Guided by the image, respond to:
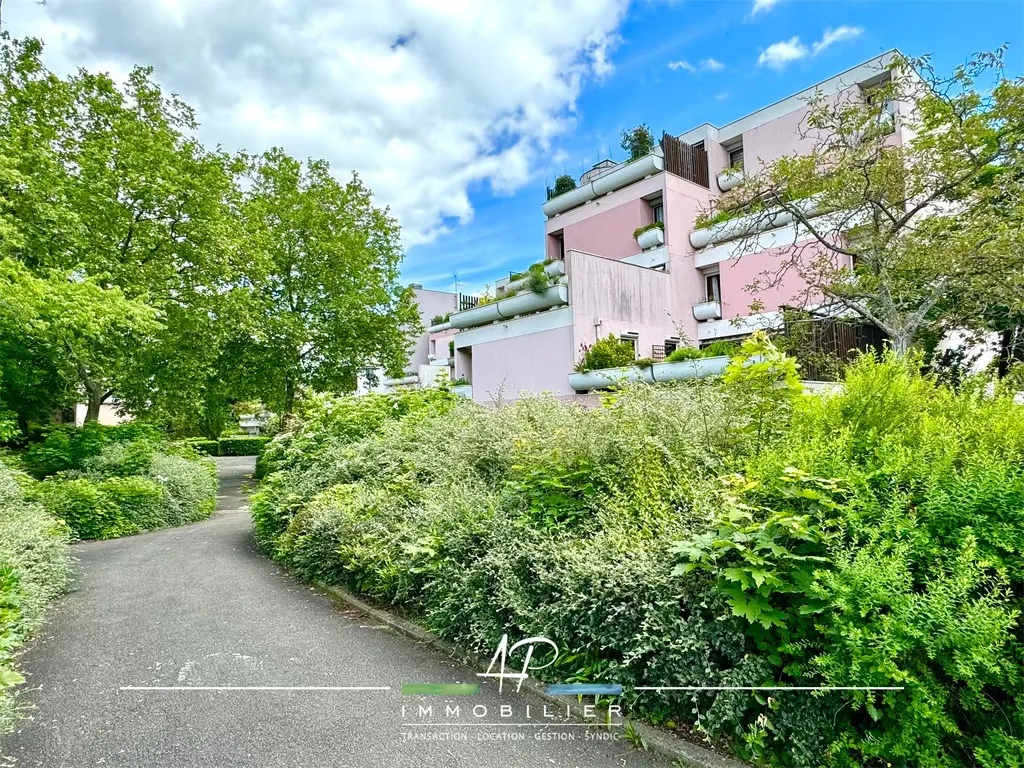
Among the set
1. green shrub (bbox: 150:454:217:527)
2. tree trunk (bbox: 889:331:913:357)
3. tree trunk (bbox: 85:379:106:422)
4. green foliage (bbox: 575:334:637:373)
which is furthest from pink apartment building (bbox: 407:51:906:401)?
tree trunk (bbox: 85:379:106:422)

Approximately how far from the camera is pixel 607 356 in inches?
611

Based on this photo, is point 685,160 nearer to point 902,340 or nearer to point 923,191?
point 923,191

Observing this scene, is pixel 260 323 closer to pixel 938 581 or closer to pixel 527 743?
pixel 527 743

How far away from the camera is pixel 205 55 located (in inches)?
324

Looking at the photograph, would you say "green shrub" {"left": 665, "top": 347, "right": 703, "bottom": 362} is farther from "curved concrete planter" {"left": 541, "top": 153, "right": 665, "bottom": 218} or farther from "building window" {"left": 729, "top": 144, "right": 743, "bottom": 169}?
"building window" {"left": 729, "top": 144, "right": 743, "bottom": 169}

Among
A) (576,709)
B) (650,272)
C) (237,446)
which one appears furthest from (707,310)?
(237,446)

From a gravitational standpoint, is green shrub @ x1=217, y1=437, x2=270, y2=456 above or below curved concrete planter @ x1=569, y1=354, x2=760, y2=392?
below

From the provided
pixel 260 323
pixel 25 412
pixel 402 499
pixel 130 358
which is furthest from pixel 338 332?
pixel 402 499

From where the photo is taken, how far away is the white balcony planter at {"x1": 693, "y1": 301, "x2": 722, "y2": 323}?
18.7 meters

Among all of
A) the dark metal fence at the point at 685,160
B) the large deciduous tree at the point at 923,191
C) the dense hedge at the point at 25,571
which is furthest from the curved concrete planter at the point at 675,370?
the dark metal fence at the point at 685,160

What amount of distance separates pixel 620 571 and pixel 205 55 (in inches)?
382

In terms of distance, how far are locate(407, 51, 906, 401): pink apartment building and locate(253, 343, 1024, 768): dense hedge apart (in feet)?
38.0

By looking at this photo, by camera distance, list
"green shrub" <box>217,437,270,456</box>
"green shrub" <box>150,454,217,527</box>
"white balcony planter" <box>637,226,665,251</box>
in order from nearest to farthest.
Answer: "green shrub" <box>150,454,217,527</box> < "white balcony planter" <box>637,226,665,251</box> < "green shrub" <box>217,437,270,456</box>

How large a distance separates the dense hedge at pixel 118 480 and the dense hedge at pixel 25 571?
224 centimetres
